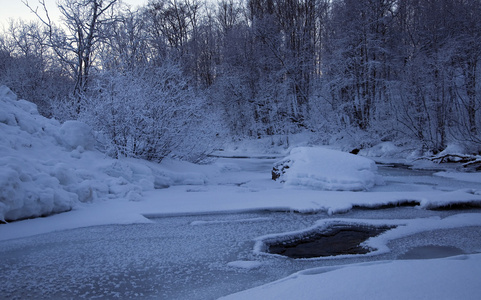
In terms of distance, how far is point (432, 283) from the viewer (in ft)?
7.39

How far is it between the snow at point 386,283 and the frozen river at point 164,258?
1.33ft

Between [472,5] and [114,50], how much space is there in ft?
56.5

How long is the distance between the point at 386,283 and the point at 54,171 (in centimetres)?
507

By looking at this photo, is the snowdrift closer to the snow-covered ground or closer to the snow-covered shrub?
the snow-covered ground

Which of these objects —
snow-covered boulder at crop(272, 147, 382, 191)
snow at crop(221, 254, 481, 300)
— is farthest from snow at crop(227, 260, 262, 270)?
snow-covered boulder at crop(272, 147, 382, 191)

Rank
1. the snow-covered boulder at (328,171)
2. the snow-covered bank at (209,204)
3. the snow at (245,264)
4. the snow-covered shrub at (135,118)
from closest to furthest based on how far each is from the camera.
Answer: the snow at (245,264), the snow-covered bank at (209,204), the snow-covered boulder at (328,171), the snow-covered shrub at (135,118)

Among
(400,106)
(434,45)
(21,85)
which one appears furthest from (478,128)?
(21,85)

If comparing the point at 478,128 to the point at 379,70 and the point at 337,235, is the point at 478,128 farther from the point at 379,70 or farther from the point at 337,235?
the point at 337,235

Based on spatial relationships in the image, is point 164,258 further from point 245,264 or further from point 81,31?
point 81,31

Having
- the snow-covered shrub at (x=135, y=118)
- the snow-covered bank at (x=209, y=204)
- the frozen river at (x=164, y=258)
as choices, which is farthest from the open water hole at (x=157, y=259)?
the snow-covered shrub at (x=135, y=118)

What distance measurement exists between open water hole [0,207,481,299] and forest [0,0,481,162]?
3989 millimetres

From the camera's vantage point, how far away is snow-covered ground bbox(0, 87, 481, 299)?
2.56 meters

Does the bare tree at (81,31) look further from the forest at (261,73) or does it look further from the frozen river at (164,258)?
the frozen river at (164,258)

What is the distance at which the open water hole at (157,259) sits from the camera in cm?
270
